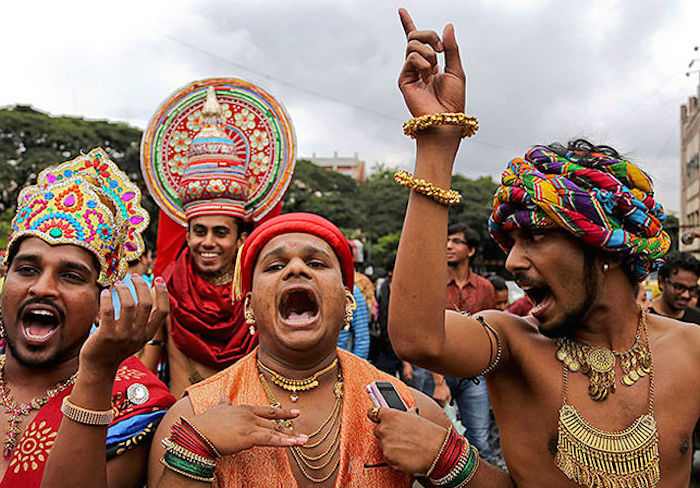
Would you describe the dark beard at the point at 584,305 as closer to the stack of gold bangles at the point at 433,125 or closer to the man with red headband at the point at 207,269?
the stack of gold bangles at the point at 433,125

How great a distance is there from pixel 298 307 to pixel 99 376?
2.35ft

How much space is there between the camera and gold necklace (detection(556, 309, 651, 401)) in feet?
5.90

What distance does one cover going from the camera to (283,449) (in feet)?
6.06

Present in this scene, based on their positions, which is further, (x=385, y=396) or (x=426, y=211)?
(x=385, y=396)

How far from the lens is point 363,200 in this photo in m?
42.2

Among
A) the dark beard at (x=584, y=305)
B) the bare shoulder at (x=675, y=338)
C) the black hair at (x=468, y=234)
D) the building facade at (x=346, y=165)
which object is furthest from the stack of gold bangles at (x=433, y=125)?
the building facade at (x=346, y=165)

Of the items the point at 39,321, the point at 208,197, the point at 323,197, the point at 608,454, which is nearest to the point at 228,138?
the point at 208,197

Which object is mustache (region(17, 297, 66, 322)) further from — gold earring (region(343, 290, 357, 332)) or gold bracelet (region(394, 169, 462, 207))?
gold bracelet (region(394, 169, 462, 207))

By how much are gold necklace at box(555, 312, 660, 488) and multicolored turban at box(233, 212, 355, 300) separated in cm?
97

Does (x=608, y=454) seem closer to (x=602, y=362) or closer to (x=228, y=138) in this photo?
(x=602, y=362)

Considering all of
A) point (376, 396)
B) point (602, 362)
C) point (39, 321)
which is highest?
point (602, 362)

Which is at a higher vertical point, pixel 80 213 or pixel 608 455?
pixel 80 213

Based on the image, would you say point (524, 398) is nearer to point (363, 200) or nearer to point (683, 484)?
point (683, 484)

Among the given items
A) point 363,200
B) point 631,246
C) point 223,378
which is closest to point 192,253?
point 223,378
